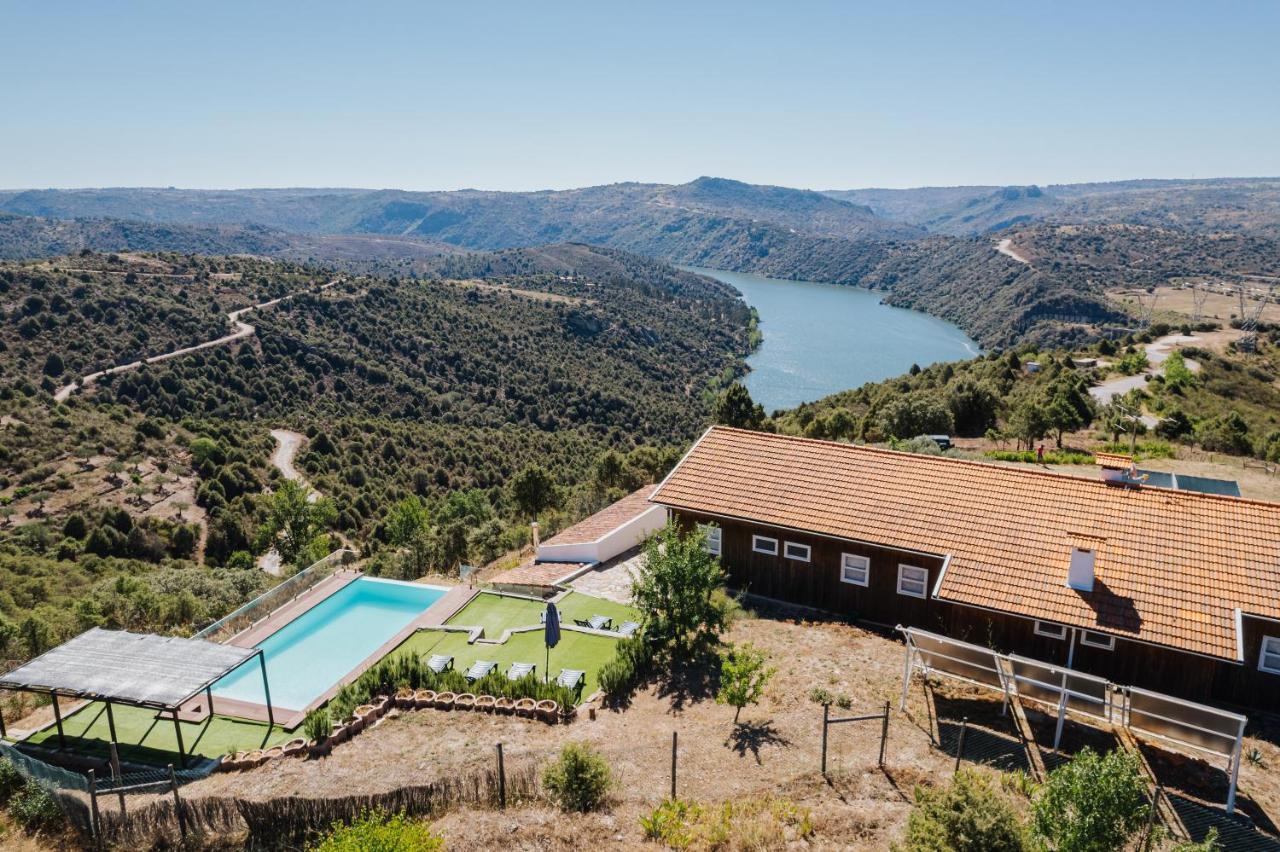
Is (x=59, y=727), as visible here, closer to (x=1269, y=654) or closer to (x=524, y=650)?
(x=524, y=650)

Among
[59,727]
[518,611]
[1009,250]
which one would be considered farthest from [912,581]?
[1009,250]

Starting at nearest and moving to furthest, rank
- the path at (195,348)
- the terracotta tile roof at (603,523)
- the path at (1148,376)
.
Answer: the terracotta tile roof at (603,523) < the path at (1148,376) < the path at (195,348)

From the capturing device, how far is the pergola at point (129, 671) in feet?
36.9

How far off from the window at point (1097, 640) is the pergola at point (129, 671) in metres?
15.3

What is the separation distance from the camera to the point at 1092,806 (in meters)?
7.66

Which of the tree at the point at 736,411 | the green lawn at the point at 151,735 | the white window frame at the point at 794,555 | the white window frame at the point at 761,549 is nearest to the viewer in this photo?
the green lawn at the point at 151,735

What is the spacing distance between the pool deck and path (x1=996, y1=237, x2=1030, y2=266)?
173553 millimetres

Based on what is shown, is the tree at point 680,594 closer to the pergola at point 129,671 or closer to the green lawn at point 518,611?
the green lawn at point 518,611

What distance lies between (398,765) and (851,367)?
13084 cm

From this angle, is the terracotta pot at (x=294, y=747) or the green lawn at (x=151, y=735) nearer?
the terracotta pot at (x=294, y=747)

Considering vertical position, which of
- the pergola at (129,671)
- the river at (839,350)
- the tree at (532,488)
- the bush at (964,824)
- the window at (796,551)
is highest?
the bush at (964,824)

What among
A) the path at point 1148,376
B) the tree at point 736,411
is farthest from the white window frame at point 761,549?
the path at point 1148,376

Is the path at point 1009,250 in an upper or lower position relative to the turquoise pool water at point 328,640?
upper

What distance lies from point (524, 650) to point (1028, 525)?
1158cm
